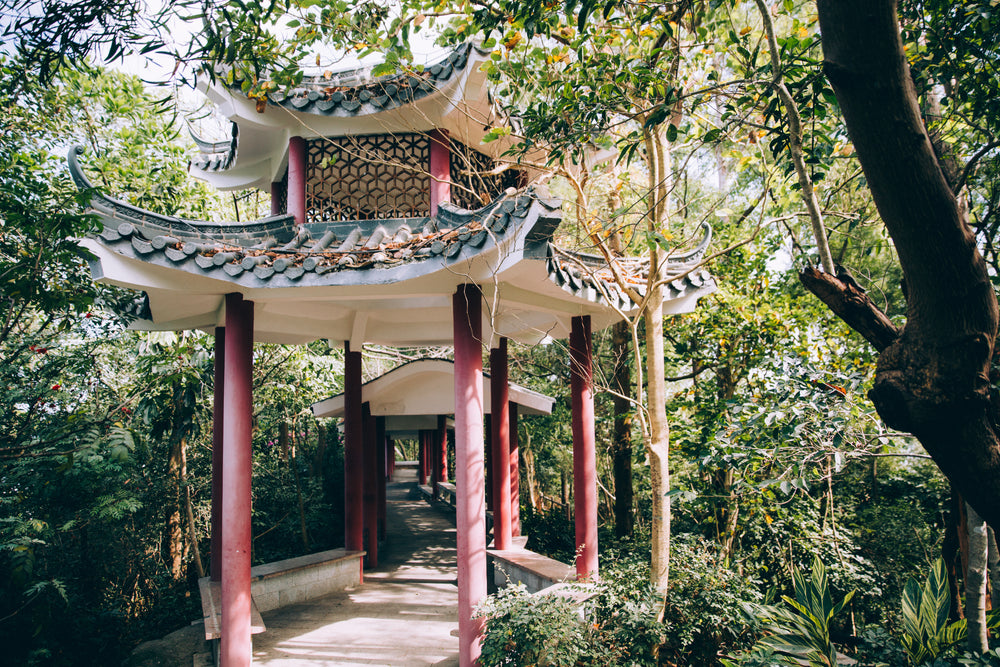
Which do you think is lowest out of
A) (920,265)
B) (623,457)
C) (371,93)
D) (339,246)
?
(623,457)

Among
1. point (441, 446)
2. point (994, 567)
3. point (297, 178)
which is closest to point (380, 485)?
point (441, 446)

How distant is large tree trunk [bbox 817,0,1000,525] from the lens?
193cm

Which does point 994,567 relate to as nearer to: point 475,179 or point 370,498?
point 475,179

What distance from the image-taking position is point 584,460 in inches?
241

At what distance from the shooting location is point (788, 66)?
10.4 ft

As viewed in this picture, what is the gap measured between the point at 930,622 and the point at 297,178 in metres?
6.38

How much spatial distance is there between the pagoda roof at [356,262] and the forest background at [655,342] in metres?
0.36

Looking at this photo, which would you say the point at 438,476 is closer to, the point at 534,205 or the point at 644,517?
the point at 644,517

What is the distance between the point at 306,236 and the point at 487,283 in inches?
64.6

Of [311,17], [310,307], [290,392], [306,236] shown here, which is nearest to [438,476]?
[290,392]

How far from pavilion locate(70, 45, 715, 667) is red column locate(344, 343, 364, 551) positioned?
21mm

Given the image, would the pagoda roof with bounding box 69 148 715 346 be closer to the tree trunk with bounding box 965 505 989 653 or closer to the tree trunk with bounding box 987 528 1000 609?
the tree trunk with bounding box 965 505 989 653

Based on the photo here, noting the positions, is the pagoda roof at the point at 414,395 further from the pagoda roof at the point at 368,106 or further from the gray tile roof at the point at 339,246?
the gray tile roof at the point at 339,246

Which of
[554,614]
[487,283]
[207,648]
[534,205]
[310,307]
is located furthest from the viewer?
[310,307]
